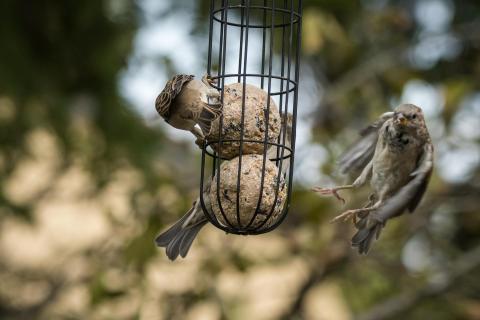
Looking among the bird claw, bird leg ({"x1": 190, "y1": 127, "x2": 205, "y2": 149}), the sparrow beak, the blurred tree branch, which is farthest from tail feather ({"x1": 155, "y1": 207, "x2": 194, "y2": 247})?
the blurred tree branch

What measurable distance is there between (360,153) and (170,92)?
1118 mm

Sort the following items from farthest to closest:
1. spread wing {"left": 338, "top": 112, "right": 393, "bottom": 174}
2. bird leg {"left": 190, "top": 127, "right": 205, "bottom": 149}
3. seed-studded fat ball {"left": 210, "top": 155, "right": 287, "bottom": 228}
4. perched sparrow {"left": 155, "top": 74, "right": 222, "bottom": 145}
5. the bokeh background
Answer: the bokeh background < spread wing {"left": 338, "top": 112, "right": 393, "bottom": 174} < bird leg {"left": 190, "top": 127, "right": 205, "bottom": 149} < perched sparrow {"left": 155, "top": 74, "right": 222, "bottom": 145} < seed-studded fat ball {"left": 210, "top": 155, "right": 287, "bottom": 228}

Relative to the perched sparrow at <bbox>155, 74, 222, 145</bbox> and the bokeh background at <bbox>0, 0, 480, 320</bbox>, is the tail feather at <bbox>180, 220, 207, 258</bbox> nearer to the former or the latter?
the perched sparrow at <bbox>155, 74, 222, 145</bbox>

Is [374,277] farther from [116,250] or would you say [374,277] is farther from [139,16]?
[139,16]

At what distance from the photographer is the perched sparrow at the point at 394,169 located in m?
3.49

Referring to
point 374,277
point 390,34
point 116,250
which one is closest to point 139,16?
point 116,250

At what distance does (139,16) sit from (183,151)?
4.54ft

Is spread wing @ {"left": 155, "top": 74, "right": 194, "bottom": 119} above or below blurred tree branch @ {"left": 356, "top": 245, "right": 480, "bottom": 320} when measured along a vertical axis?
above

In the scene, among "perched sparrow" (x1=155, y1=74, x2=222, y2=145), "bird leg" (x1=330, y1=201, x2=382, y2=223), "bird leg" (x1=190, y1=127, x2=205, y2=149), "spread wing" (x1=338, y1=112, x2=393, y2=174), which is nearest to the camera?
"perched sparrow" (x1=155, y1=74, x2=222, y2=145)

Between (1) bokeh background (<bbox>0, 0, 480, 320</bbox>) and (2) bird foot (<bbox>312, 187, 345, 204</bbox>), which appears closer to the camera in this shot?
(2) bird foot (<bbox>312, 187, 345, 204</bbox>)

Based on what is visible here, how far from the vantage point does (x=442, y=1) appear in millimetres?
8164

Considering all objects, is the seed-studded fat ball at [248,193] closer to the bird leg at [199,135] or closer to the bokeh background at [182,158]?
the bird leg at [199,135]

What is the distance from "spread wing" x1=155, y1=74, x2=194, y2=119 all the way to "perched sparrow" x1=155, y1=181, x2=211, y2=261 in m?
0.49

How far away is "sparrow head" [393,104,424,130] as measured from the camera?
11.6 feet
